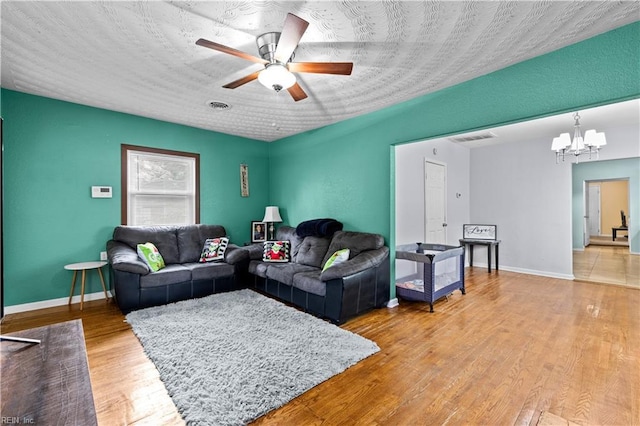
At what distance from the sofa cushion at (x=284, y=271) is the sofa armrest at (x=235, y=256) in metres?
0.57

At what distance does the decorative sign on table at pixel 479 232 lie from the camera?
6.06 m

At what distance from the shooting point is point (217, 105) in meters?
3.78

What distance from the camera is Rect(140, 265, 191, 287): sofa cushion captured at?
11.5 ft

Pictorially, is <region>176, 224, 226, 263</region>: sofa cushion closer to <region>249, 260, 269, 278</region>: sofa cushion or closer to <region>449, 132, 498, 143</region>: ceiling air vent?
<region>249, 260, 269, 278</region>: sofa cushion

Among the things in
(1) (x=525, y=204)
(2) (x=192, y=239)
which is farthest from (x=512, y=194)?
(2) (x=192, y=239)

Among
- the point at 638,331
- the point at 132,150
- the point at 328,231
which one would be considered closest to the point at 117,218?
the point at 132,150

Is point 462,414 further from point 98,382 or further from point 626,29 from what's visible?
point 626,29

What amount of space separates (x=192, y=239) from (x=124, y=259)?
1168 millimetres

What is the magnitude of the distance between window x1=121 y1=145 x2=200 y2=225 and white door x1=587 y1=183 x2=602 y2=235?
42.8 feet

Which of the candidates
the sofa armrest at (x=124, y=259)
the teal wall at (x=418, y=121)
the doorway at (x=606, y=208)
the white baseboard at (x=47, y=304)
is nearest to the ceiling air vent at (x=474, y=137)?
the teal wall at (x=418, y=121)

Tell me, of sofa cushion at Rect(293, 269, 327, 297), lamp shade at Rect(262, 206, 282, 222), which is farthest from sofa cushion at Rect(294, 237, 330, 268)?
lamp shade at Rect(262, 206, 282, 222)

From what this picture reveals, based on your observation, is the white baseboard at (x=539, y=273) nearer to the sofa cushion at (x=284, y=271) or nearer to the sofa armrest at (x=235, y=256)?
the sofa cushion at (x=284, y=271)

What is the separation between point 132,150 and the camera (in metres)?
4.29

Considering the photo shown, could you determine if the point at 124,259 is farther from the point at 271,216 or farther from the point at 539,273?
the point at 539,273
